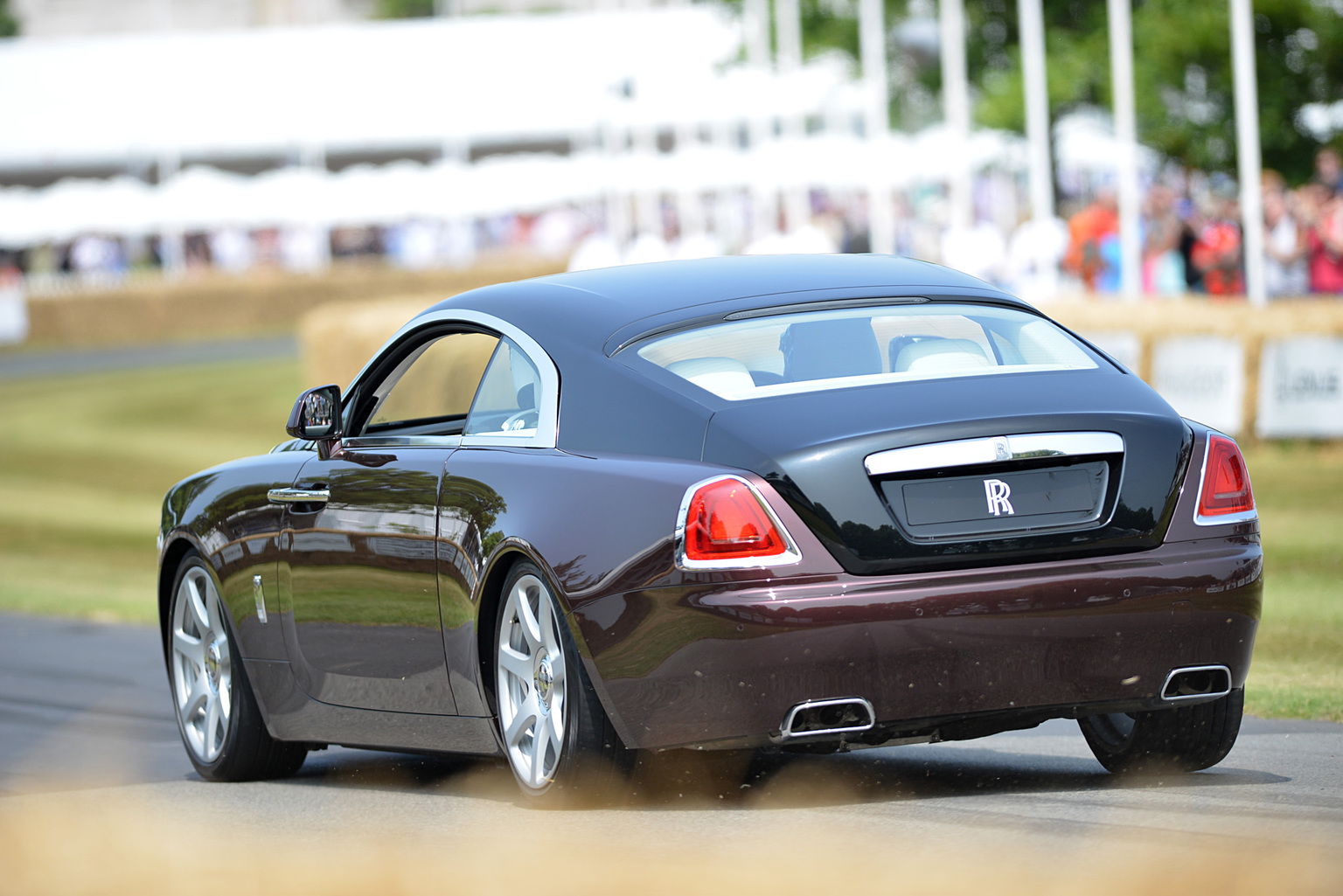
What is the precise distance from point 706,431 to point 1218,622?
55.2 inches

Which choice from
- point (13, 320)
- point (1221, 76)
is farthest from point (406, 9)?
point (1221, 76)

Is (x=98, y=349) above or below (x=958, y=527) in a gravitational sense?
below

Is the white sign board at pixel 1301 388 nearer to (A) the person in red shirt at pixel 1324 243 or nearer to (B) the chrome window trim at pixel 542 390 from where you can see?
(A) the person in red shirt at pixel 1324 243

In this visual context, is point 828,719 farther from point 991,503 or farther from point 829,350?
point 829,350

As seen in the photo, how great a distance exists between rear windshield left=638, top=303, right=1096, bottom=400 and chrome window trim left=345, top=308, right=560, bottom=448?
11.7 inches

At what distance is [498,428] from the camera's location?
6.76m

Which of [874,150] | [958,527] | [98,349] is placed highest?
[958,527]

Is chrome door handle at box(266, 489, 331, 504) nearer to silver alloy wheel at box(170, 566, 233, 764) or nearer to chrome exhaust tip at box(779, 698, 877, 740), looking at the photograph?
silver alloy wheel at box(170, 566, 233, 764)

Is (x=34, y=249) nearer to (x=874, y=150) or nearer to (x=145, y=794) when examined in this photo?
(x=874, y=150)

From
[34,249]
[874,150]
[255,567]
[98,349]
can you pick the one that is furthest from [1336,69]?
[34,249]

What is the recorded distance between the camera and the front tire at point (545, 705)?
233 inches

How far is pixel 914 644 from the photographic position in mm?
5570

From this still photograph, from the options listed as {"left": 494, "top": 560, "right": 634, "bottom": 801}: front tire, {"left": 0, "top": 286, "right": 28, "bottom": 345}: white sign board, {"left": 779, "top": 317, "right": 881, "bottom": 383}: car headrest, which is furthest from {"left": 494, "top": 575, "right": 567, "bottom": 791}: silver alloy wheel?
{"left": 0, "top": 286, "right": 28, "bottom": 345}: white sign board

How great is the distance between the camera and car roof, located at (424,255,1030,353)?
252 inches
